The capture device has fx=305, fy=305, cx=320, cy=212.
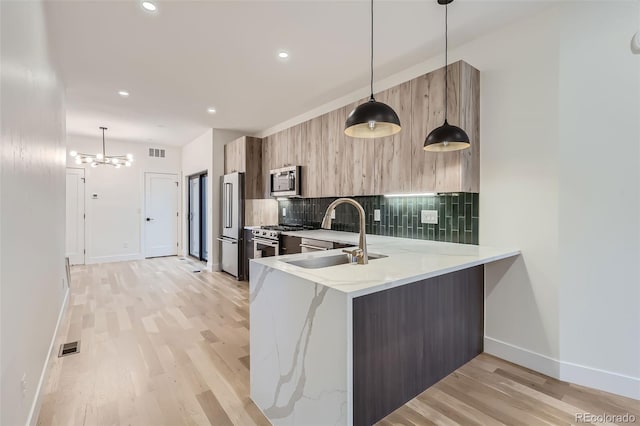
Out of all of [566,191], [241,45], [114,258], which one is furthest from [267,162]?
[114,258]

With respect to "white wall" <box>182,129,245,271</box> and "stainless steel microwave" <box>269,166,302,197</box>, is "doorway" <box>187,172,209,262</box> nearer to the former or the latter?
"white wall" <box>182,129,245,271</box>

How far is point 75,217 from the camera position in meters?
6.40

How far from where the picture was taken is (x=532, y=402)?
1.93 meters

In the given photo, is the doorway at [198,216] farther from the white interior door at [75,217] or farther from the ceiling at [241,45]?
the ceiling at [241,45]

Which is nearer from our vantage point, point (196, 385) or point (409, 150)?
point (196, 385)

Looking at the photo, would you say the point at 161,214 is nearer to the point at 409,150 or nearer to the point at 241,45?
the point at 241,45

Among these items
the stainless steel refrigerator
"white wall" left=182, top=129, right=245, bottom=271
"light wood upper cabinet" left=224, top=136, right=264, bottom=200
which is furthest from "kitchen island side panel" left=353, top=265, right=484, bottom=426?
"white wall" left=182, top=129, right=245, bottom=271

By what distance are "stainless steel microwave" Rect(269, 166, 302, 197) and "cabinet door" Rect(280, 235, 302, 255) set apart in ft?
2.31

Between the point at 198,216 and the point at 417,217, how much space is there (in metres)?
5.66

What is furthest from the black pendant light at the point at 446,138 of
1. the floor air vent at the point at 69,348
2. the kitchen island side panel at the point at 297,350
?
the floor air vent at the point at 69,348

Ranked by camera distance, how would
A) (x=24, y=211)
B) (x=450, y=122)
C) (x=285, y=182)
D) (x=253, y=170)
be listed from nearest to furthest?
(x=24, y=211), (x=450, y=122), (x=285, y=182), (x=253, y=170)

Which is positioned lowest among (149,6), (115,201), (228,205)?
(228,205)

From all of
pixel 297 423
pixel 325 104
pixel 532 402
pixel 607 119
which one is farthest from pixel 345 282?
pixel 325 104

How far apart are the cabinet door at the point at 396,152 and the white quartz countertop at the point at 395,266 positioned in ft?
2.01
